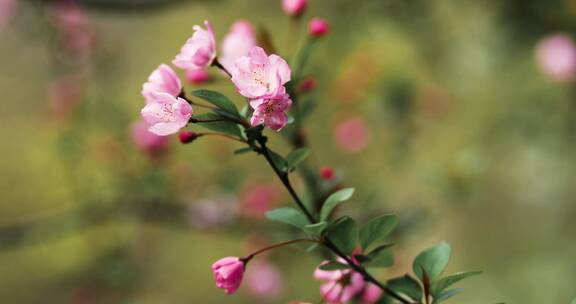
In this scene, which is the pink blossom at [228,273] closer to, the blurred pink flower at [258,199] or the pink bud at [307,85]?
the pink bud at [307,85]

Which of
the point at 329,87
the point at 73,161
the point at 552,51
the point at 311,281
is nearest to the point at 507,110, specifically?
the point at 552,51

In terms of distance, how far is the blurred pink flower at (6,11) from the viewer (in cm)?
205

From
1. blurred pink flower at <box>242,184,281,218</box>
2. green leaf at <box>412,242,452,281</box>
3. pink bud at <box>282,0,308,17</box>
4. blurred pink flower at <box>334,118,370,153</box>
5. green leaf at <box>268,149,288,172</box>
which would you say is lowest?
blurred pink flower at <box>242,184,281,218</box>

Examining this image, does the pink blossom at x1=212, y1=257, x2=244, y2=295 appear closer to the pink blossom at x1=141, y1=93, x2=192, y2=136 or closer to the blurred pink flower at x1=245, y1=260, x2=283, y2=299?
the pink blossom at x1=141, y1=93, x2=192, y2=136

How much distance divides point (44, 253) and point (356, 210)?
1.71 m

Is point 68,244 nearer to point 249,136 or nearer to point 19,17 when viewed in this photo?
point 19,17

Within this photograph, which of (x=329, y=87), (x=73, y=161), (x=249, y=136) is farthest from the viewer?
(x=329, y=87)

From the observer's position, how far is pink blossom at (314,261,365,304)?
635 millimetres

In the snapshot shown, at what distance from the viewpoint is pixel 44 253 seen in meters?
2.78

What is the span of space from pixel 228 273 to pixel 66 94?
1565mm

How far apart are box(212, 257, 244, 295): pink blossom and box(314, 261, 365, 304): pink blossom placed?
2.9 inches

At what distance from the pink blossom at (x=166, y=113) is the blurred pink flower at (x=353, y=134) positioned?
1.53 m

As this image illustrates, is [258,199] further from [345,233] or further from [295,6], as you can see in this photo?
[345,233]

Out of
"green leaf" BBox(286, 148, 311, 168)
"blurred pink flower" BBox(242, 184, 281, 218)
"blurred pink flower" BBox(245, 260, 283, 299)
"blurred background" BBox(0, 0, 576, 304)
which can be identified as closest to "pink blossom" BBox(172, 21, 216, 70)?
"green leaf" BBox(286, 148, 311, 168)
